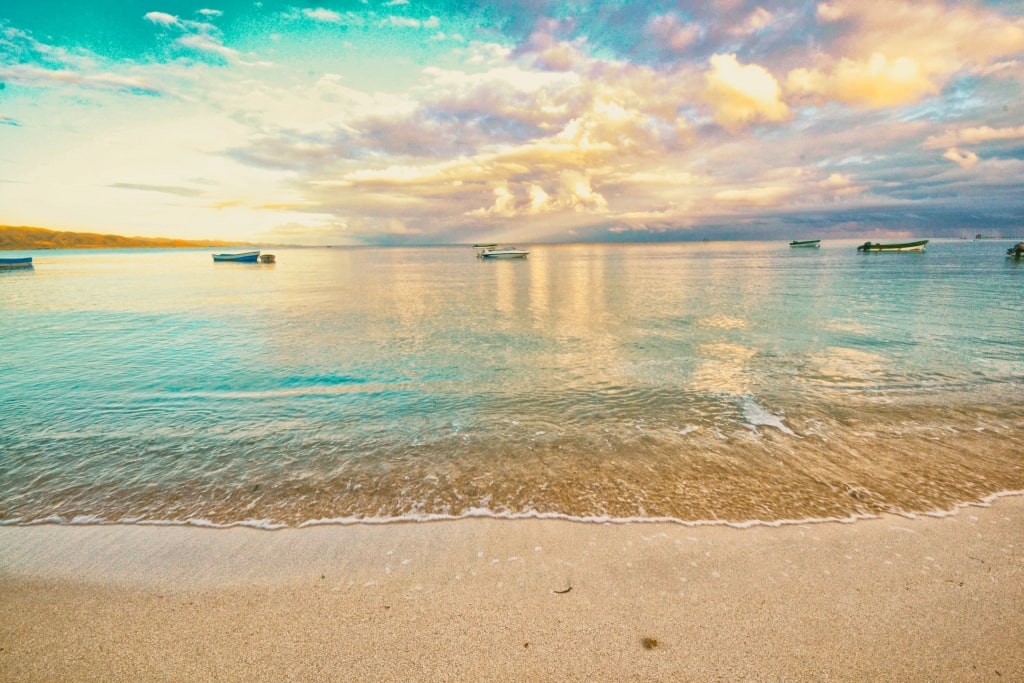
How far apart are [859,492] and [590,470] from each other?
4.17 m

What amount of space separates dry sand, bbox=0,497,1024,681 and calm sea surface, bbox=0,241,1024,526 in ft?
2.06

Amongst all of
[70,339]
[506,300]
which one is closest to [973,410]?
[506,300]

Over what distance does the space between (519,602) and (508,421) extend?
19.4 ft

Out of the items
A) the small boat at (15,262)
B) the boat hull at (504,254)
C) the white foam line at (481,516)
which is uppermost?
the boat hull at (504,254)

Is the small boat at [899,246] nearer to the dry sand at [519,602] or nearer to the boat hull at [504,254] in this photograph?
the boat hull at [504,254]

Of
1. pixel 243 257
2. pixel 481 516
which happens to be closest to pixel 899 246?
pixel 481 516

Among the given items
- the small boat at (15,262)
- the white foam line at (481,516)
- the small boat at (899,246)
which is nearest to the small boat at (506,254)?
the small boat at (15,262)

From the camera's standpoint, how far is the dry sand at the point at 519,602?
3.97m

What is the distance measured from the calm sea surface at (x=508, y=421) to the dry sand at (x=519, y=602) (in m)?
0.63

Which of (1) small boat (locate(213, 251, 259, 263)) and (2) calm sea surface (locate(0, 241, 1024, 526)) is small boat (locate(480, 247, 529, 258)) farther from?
(2) calm sea surface (locate(0, 241, 1024, 526))

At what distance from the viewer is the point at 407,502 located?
277 inches

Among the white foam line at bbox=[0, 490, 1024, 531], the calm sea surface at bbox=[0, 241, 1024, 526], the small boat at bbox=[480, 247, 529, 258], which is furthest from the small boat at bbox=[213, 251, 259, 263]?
the white foam line at bbox=[0, 490, 1024, 531]

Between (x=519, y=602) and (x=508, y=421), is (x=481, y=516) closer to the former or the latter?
(x=519, y=602)

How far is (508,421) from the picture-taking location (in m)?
10.6
